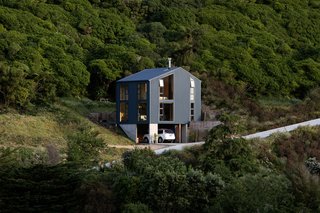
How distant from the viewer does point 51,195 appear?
25.4m

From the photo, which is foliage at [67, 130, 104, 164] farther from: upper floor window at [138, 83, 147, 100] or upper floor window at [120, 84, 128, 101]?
upper floor window at [120, 84, 128, 101]

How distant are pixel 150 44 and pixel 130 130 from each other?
17.2 meters

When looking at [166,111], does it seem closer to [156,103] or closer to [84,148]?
[156,103]

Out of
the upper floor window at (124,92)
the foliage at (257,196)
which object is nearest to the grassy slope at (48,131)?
the upper floor window at (124,92)

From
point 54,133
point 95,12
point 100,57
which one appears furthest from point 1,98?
point 95,12

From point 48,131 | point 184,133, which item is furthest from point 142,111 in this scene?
point 48,131

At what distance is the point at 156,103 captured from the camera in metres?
43.2

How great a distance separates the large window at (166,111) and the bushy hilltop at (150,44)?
5458mm

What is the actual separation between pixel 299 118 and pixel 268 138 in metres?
7.23

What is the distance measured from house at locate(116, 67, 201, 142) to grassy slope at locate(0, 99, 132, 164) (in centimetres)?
179

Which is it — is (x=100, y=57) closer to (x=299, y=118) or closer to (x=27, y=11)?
(x=27, y=11)

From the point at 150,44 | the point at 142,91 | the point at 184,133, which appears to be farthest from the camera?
the point at 150,44

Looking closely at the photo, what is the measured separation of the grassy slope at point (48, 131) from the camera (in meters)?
32.8

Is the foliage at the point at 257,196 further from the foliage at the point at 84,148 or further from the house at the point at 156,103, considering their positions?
the house at the point at 156,103
